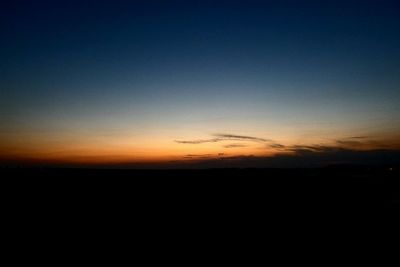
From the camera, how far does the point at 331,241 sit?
17797mm

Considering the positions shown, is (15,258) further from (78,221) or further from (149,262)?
(78,221)

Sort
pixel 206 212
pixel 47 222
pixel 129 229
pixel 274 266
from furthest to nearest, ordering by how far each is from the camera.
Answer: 1. pixel 206 212
2. pixel 47 222
3. pixel 129 229
4. pixel 274 266

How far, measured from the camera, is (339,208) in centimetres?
2916

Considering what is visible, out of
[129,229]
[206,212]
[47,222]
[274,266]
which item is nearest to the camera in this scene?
[274,266]

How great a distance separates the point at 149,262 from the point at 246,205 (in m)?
17.7

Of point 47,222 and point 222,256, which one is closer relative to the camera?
point 222,256

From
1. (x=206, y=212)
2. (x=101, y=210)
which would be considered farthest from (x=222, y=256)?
(x=101, y=210)

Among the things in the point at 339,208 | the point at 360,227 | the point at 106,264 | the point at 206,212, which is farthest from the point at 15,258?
the point at 339,208

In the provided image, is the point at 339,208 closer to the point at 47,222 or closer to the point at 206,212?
the point at 206,212

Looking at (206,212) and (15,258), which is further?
(206,212)

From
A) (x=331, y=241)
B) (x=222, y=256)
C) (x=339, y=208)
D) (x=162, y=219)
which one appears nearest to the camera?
(x=222, y=256)

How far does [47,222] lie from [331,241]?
18710 mm

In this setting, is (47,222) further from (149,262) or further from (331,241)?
(331,241)

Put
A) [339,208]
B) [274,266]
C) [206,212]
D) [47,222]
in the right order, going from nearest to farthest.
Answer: [274,266], [47,222], [206,212], [339,208]
